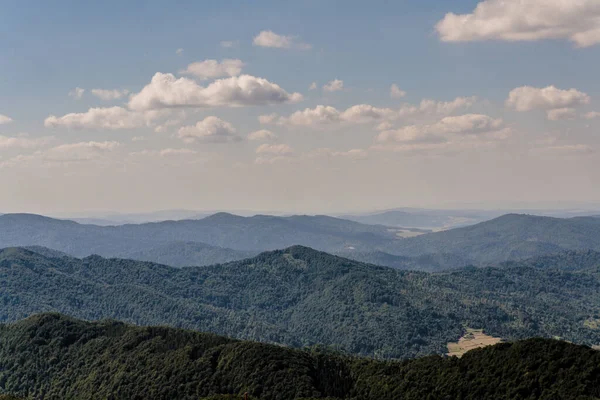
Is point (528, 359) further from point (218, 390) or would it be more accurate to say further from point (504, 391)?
point (218, 390)

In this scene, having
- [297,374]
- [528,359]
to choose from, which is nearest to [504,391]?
[528,359]

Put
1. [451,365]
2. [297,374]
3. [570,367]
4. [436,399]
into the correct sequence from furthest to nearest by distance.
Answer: [297,374]
[451,365]
[436,399]
[570,367]

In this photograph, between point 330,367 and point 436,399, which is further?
point 330,367

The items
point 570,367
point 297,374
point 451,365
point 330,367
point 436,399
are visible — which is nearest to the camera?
point 570,367

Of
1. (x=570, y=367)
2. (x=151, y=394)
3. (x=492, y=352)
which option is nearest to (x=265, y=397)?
(x=151, y=394)

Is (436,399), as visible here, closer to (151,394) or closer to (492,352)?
(492,352)

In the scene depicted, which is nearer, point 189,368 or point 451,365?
point 451,365

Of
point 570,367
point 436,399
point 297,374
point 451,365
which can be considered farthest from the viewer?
point 297,374

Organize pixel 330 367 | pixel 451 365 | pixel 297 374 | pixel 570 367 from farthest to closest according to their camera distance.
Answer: pixel 330 367 → pixel 297 374 → pixel 451 365 → pixel 570 367

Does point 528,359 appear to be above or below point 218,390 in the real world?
above
